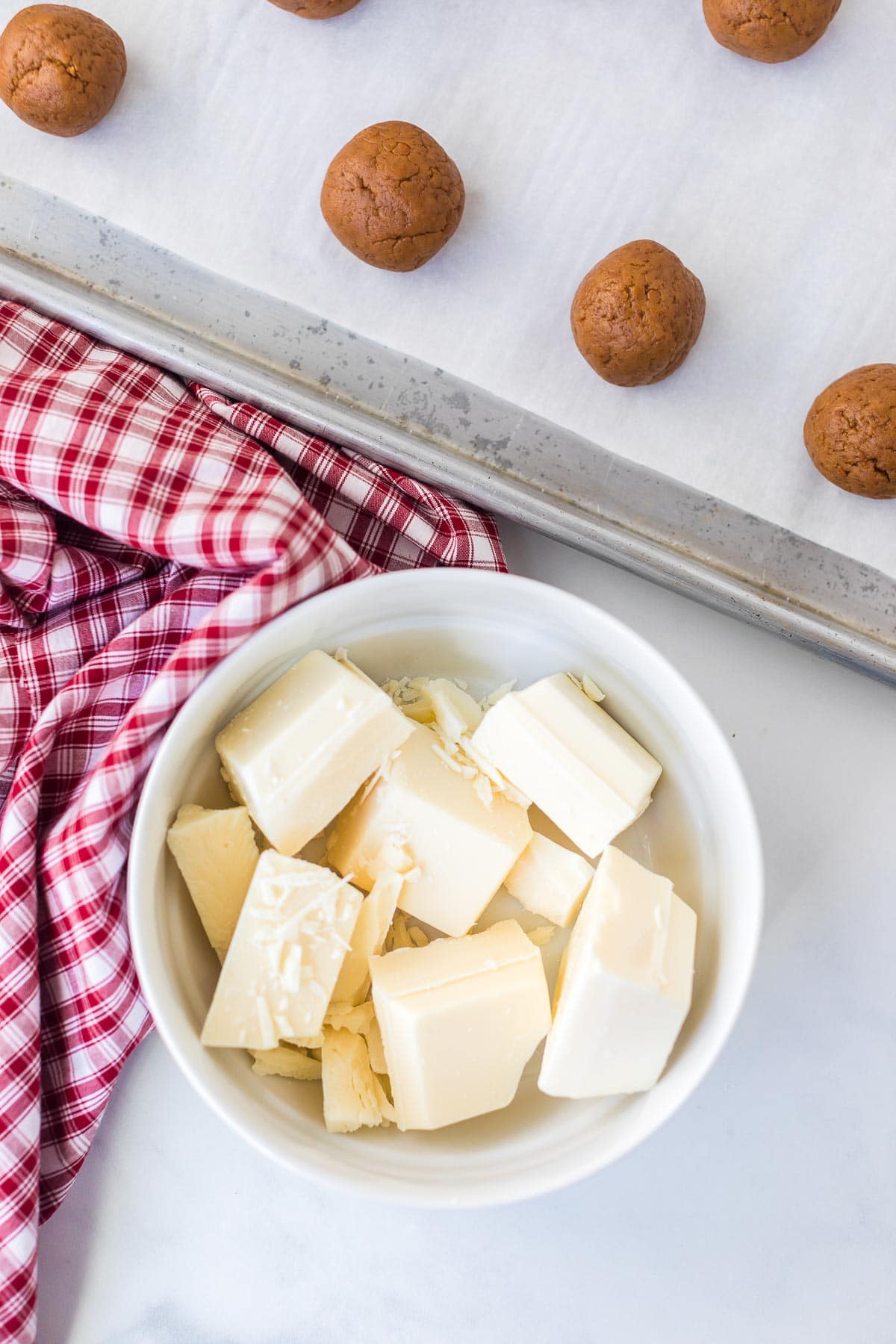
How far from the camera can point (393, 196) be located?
1054 mm

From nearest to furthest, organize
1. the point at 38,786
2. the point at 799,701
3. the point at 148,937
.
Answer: the point at 148,937 < the point at 38,786 < the point at 799,701

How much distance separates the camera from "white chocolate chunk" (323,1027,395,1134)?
3.37ft

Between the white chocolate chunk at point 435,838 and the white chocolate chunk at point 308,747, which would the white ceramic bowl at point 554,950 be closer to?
the white chocolate chunk at point 308,747

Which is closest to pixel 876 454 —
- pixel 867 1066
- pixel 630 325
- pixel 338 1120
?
pixel 630 325

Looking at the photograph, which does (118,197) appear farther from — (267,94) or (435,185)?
(435,185)

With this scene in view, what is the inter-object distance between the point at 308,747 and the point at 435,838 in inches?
6.3

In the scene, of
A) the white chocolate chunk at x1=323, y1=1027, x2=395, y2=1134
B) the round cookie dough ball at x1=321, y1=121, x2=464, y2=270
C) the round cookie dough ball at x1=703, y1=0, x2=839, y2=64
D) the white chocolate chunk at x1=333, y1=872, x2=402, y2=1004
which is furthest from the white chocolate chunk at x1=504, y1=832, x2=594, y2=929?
the round cookie dough ball at x1=703, y1=0, x2=839, y2=64

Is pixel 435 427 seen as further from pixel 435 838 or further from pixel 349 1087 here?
pixel 349 1087

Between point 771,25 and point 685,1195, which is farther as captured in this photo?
point 685,1195

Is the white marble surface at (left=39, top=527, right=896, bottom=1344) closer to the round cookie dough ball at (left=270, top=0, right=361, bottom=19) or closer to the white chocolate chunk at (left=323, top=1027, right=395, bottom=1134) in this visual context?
the white chocolate chunk at (left=323, top=1027, right=395, bottom=1134)

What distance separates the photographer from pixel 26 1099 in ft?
3.57

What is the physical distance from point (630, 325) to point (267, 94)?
1.69ft

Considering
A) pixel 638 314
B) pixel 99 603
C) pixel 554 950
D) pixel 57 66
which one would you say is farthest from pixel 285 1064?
pixel 57 66

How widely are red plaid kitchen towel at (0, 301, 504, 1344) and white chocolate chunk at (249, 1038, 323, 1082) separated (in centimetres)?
18
